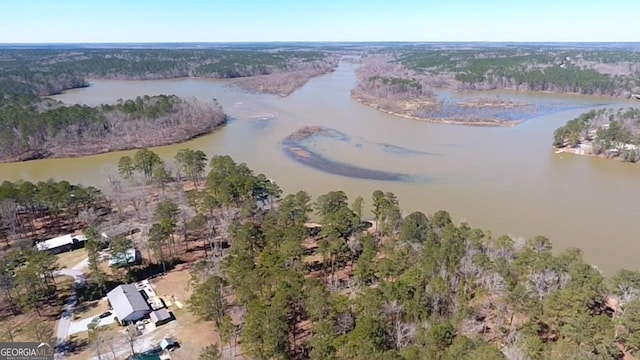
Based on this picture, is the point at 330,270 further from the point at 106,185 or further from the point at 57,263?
the point at 106,185

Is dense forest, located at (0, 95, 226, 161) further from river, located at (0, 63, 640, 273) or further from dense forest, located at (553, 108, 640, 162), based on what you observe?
dense forest, located at (553, 108, 640, 162)

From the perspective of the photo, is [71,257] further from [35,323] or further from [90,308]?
[35,323]

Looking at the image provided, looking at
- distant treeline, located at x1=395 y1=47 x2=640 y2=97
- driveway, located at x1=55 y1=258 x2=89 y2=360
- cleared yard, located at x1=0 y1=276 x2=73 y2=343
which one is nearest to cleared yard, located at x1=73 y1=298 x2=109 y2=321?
driveway, located at x1=55 y1=258 x2=89 y2=360

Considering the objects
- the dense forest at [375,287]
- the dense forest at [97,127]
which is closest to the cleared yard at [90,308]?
the dense forest at [375,287]

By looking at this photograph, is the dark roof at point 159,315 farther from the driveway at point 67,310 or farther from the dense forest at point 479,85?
the dense forest at point 479,85

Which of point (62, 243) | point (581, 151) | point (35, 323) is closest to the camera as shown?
point (35, 323)

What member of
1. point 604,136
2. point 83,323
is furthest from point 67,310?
point 604,136
